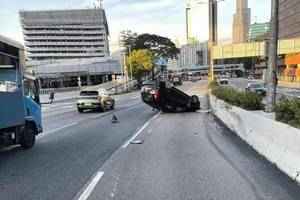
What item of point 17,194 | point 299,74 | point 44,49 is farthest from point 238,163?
point 44,49

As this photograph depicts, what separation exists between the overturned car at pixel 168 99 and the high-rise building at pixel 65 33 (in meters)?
128

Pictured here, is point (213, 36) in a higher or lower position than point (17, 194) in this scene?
higher

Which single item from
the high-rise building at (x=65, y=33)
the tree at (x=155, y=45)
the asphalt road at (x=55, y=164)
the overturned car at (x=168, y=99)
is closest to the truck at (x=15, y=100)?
the asphalt road at (x=55, y=164)

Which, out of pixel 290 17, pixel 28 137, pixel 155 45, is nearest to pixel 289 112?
pixel 28 137

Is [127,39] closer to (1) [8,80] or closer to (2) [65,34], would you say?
(2) [65,34]

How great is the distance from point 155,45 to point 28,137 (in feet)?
349

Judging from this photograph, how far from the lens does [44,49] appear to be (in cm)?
15200

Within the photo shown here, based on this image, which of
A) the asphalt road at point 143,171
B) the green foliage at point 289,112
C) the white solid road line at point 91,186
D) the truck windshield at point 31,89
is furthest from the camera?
the truck windshield at point 31,89

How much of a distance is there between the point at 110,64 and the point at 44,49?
38.8 m

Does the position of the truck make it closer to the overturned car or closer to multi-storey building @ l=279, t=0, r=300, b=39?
the overturned car

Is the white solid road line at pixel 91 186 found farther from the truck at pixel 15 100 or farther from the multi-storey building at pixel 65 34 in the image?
the multi-storey building at pixel 65 34

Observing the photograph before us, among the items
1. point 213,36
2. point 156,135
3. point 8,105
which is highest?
point 213,36

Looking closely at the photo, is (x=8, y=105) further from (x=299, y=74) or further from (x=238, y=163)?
(x=299, y=74)

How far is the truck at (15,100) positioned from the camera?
10406 millimetres
